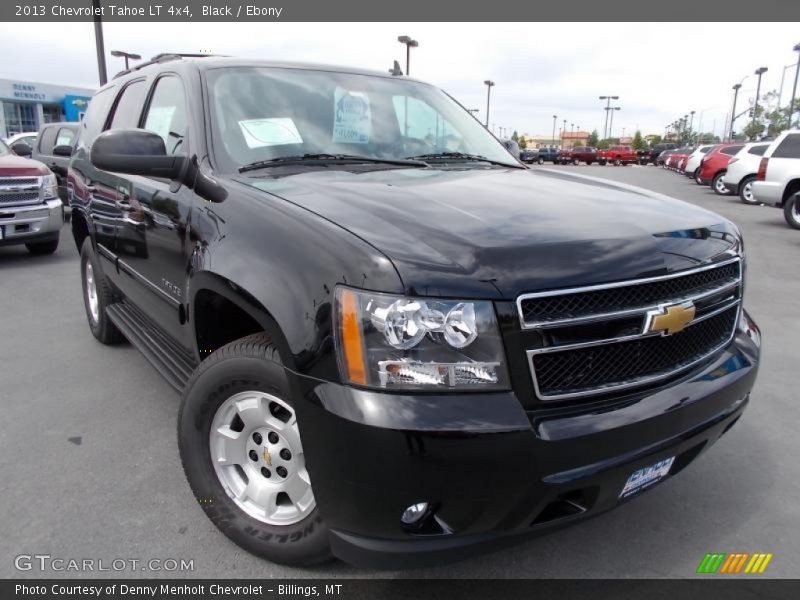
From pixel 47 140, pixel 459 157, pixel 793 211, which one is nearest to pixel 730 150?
pixel 793 211

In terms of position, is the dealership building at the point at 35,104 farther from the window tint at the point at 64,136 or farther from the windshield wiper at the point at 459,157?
the windshield wiper at the point at 459,157

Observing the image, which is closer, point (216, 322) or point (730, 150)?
point (216, 322)

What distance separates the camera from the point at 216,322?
8.87ft

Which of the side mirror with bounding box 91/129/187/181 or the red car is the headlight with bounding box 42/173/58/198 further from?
the red car

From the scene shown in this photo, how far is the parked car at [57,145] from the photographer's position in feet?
40.1

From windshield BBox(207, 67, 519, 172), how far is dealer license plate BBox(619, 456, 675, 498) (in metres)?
1.93

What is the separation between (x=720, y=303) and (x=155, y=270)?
261 cm

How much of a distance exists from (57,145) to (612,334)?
41.3 ft

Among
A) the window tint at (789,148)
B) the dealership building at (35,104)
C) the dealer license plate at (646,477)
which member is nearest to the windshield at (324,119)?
the dealer license plate at (646,477)

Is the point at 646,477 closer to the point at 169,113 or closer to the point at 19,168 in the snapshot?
the point at 169,113

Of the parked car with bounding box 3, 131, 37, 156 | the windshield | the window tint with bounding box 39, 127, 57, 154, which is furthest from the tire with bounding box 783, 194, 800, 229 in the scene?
the window tint with bounding box 39, 127, 57, 154

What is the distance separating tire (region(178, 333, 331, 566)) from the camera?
2.17m

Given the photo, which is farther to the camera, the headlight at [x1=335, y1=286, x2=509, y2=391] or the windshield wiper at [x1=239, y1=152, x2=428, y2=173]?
the windshield wiper at [x1=239, y1=152, x2=428, y2=173]

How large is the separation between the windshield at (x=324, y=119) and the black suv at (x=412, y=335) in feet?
0.06
